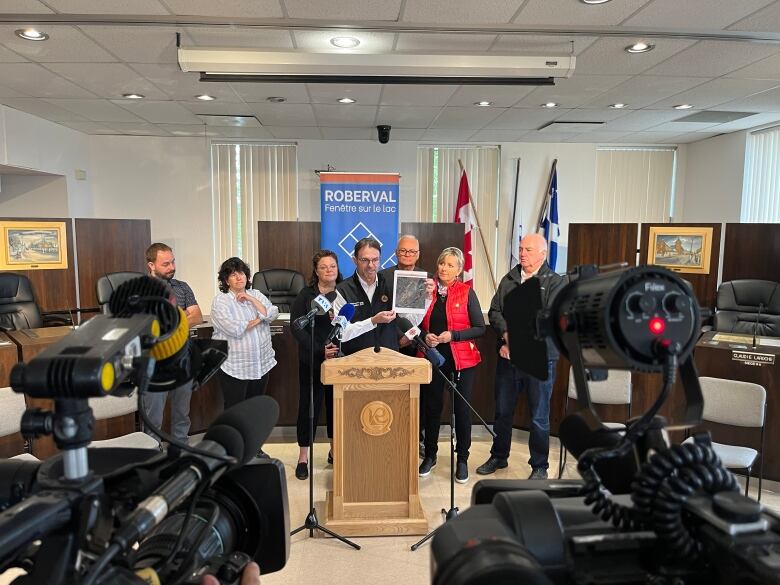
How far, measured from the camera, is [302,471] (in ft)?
10.8

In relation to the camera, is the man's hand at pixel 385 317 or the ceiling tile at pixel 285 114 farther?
the ceiling tile at pixel 285 114

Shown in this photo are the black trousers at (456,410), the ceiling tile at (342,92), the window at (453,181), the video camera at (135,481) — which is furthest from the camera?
the window at (453,181)

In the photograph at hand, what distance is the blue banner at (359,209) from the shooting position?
5680mm

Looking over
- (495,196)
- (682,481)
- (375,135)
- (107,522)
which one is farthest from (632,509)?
(495,196)

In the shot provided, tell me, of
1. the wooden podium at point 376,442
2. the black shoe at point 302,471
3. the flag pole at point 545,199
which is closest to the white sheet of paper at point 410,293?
the wooden podium at point 376,442

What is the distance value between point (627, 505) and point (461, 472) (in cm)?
274

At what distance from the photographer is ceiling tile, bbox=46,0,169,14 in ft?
9.07

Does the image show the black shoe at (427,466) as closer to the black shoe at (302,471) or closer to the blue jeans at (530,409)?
the blue jeans at (530,409)

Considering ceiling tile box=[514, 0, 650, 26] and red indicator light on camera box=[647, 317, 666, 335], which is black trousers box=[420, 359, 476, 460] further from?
red indicator light on camera box=[647, 317, 666, 335]

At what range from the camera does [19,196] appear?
5914 millimetres

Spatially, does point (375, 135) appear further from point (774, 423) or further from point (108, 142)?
point (774, 423)

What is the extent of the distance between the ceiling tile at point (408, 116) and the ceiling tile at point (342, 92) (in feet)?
1.16

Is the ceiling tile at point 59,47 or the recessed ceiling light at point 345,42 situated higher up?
the recessed ceiling light at point 345,42

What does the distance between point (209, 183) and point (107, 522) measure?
22.3 ft
